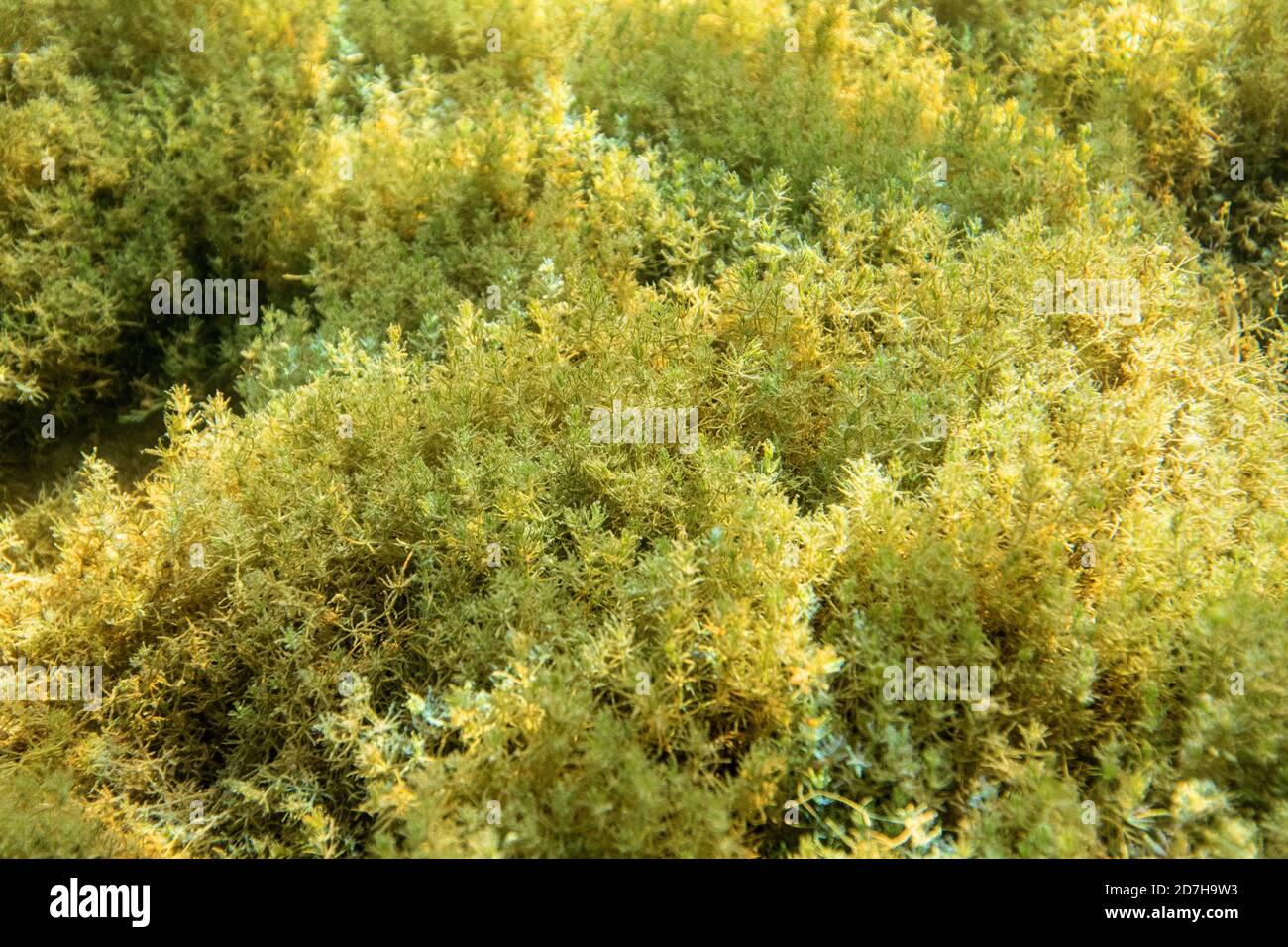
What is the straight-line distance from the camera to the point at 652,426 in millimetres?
4555

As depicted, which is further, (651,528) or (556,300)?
(556,300)

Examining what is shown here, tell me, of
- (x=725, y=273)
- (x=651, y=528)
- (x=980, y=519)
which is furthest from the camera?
(x=725, y=273)

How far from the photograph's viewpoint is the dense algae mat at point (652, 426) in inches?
140

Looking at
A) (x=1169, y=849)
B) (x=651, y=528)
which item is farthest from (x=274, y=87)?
(x=1169, y=849)

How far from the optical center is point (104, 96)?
6.56 m

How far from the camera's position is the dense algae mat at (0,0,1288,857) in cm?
355

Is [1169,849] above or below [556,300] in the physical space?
below

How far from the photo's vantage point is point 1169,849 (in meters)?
3.22

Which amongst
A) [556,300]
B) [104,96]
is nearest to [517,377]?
[556,300]

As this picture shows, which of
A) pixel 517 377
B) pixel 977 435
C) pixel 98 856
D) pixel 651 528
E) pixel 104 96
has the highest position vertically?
pixel 104 96

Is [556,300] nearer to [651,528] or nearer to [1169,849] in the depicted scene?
[651,528]

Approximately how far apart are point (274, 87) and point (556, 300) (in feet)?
9.24

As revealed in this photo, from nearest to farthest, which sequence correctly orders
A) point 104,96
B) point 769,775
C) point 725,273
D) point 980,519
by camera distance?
point 769,775
point 980,519
point 725,273
point 104,96
